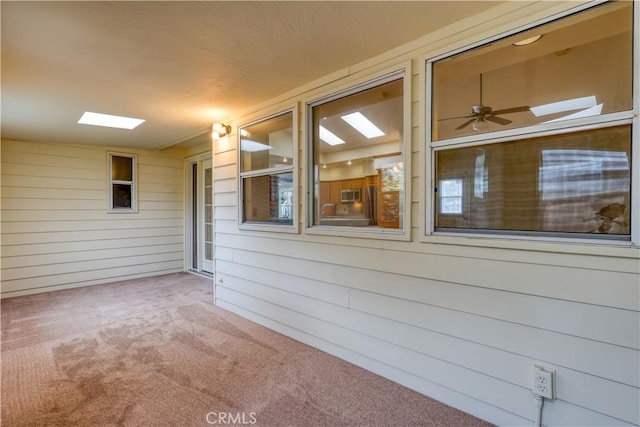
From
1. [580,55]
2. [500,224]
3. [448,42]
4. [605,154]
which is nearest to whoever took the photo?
[605,154]

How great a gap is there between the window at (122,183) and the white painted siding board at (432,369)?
3578mm

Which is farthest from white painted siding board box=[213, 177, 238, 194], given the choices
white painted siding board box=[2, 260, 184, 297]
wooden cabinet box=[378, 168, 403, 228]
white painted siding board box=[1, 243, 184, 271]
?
white painted siding board box=[2, 260, 184, 297]

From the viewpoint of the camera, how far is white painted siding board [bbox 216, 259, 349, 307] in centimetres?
250

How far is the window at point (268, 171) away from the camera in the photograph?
9.59 ft

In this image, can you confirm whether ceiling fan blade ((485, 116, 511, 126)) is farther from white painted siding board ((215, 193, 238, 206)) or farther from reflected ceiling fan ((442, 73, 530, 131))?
white painted siding board ((215, 193, 238, 206))

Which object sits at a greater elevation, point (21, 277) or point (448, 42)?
point (448, 42)

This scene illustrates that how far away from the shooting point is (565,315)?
4.96 feet

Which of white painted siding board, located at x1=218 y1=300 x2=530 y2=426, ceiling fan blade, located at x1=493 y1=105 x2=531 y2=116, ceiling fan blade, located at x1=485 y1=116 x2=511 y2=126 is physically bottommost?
white painted siding board, located at x1=218 y1=300 x2=530 y2=426

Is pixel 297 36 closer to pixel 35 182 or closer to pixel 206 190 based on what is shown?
pixel 206 190

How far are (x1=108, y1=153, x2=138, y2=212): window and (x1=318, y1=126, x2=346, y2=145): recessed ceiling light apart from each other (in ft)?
13.7

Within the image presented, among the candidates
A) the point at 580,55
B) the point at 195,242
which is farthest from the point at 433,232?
the point at 195,242

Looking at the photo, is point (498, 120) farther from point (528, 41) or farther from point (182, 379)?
point (182, 379)

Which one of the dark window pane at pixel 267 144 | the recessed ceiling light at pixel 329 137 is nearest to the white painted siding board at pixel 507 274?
the recessed ceiling light at pixel 329 137

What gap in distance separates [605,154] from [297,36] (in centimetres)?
180
